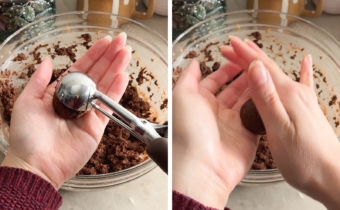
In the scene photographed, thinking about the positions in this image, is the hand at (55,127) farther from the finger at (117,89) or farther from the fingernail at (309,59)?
the fingernail at (309,59)

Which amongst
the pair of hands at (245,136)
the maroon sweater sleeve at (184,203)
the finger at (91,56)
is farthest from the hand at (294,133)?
the finger at (91,56)

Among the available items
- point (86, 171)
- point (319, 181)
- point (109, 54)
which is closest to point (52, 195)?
point (86, 171)

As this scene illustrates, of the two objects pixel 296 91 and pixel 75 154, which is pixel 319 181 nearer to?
pixel 296 91

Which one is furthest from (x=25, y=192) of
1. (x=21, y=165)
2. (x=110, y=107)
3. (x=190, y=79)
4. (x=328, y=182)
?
(x=328, y=182)

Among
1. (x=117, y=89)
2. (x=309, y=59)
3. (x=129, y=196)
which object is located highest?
(x=309, y=59)

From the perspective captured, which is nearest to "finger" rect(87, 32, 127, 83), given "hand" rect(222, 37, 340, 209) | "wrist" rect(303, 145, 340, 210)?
"hand" rect(222, 37, 340, 209)

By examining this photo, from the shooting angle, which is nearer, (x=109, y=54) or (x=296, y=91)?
(x=296, y=91)

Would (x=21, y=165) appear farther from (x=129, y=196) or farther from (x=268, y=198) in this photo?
(x=268, y=198)

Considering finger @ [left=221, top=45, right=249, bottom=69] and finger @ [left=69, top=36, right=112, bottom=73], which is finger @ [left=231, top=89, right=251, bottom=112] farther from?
finger @ [left=69, top=36, right=112, bottom=73]
